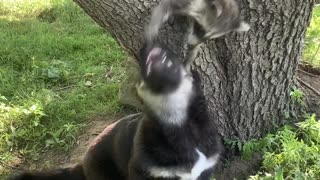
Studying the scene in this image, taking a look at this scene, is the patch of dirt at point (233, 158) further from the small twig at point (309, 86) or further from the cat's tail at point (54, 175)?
the cat's tail at point (54, 175)

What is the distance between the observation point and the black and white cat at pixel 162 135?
6.85ft

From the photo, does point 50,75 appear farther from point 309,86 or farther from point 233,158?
point 309,86

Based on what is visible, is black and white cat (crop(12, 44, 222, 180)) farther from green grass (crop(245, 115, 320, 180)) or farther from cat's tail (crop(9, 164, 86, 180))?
green grass (crop(245, 115, 320, 180))

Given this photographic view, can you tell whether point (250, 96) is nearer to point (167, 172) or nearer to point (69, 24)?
point (167, 172)

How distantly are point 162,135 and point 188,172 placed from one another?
0.75ft

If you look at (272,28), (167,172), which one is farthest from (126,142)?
(272,28)

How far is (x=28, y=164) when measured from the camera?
147 inches

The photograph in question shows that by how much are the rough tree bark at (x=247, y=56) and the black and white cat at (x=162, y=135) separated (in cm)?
56

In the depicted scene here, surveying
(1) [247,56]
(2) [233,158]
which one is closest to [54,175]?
(2) [233,158]

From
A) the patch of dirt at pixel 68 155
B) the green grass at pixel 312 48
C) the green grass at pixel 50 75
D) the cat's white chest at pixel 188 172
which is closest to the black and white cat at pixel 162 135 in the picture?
the cat's white chest at pixel 188 172

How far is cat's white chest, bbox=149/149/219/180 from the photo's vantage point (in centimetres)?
247

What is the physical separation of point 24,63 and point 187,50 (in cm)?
296

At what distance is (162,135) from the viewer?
94.3 inches

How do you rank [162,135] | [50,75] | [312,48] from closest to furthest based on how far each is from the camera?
[162,135] < [312,48] < [50,75]
